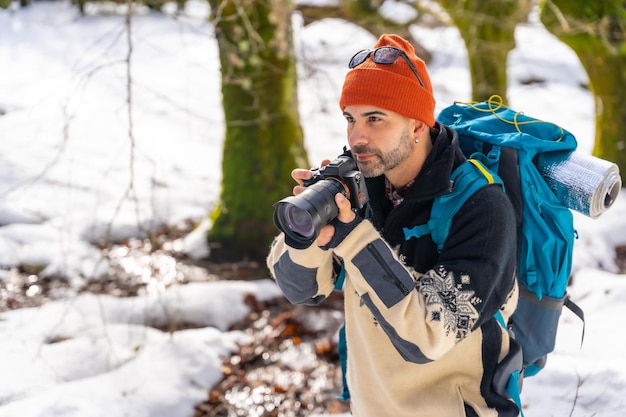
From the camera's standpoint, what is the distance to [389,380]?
6.95 feet

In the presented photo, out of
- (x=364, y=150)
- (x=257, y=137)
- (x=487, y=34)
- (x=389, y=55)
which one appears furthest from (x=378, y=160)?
(x=487, y=34)

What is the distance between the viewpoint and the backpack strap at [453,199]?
6.40ft

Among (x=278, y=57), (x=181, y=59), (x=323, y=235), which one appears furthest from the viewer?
(x=181, y=59)

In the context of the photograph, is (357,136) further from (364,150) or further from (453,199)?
(453,199)

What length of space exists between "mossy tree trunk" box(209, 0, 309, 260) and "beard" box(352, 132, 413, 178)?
3.67 meters

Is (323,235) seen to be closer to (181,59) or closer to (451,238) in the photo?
(451,238)

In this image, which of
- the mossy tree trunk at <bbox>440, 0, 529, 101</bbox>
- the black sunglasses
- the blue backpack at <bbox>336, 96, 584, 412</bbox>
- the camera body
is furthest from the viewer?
the mossy tree trunk at <bbox>440, 0, 529, 101</bbox>

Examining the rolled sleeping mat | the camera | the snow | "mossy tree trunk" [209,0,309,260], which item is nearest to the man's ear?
the camera

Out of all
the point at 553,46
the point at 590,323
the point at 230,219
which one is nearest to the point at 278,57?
the point at 230,219

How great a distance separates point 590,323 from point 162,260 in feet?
13.8

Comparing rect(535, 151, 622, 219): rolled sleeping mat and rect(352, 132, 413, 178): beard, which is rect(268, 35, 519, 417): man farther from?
rect(535, 151, 622, 219): rolled sleeping mat

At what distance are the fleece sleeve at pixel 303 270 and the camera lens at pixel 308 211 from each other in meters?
0.21

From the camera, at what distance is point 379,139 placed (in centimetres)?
209

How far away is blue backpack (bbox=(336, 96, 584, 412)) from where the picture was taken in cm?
200
